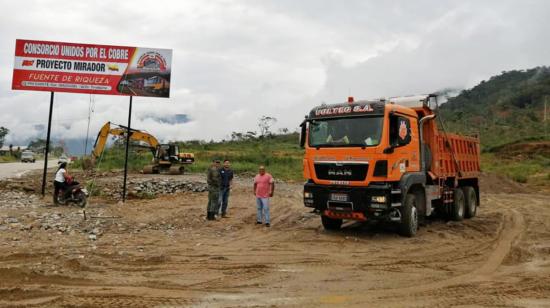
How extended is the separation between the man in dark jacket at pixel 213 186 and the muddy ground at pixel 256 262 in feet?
1.12

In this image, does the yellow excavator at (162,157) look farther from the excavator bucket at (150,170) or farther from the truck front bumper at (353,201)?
the truck front bumper at (353,201)

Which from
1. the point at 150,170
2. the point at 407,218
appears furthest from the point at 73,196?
the point at 150,170

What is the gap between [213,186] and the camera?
1125cm

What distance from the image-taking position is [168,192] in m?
19.2

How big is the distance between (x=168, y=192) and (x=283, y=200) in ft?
18.9

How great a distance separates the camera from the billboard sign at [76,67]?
13.8m

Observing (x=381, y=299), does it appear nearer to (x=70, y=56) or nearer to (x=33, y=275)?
(x=33, y=275)

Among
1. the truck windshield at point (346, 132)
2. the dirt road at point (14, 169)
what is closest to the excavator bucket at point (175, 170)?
the dirt road at point (14, 169)

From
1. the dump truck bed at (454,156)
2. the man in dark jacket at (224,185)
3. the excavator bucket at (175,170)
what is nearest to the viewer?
the dump truck bed at (454,156)

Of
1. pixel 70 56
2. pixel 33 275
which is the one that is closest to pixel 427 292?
pixel 33 275

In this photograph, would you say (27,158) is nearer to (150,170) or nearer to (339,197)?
(150,170)

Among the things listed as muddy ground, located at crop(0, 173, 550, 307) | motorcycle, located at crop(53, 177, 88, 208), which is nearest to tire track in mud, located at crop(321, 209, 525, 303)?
muddy ground, located at crop(0, 173, 550, 307)

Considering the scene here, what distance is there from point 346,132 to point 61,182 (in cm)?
868

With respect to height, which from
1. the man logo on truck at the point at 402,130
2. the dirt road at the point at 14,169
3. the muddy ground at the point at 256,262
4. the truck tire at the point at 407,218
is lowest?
the muddy ground at the point at 256,262
